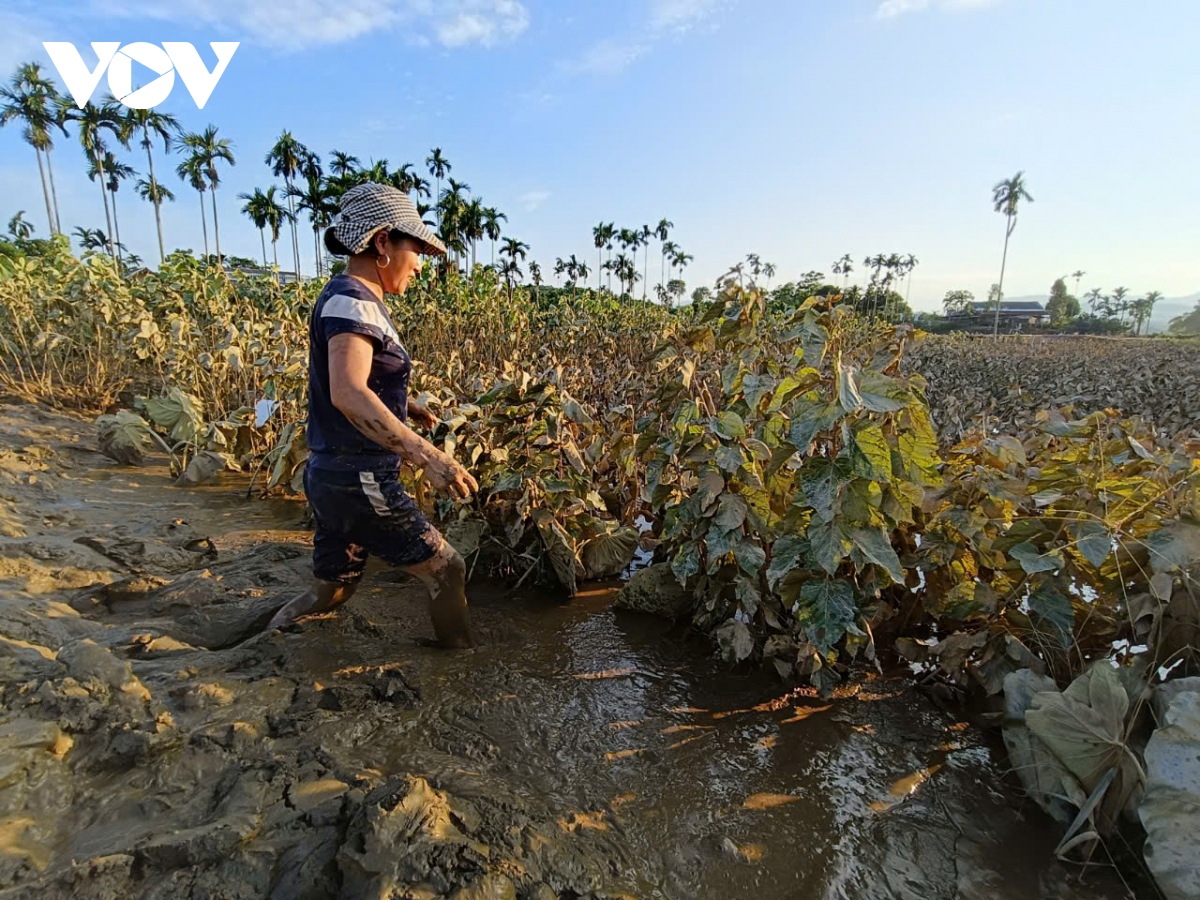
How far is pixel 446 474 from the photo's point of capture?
6.64ft

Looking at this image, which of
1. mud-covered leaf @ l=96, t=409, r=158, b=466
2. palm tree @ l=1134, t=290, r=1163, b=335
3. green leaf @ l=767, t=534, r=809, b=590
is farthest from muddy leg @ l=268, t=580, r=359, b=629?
palm tree @ l=1134, t=290, r=1163, b=335

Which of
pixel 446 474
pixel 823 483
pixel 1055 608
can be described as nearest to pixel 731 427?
pixel 823 483

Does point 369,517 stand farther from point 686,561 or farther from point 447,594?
point 686,561

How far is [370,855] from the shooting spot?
1.31 meters

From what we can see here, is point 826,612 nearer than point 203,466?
Yes

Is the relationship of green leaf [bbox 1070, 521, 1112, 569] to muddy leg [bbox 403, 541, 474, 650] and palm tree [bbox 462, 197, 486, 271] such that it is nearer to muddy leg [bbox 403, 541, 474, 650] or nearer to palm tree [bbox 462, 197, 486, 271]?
muddy leg [bbox 403, 541, 474, 650]

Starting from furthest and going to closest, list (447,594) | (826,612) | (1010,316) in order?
(1010,316)
(447,594)
(826,612)

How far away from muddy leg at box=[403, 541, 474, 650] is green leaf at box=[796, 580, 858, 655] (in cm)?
127

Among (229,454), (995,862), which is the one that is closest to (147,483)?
(229,454)

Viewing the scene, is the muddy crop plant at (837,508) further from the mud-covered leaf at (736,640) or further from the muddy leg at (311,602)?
the muddy leg at (311,602)

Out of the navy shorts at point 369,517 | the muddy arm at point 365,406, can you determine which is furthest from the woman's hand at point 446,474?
the navy shorts at point 369,517

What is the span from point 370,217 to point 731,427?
4.78ft

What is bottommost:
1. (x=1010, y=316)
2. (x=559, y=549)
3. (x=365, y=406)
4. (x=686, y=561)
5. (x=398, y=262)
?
(x=559, y=549)

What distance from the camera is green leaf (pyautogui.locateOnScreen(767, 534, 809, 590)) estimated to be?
6.90 ft
